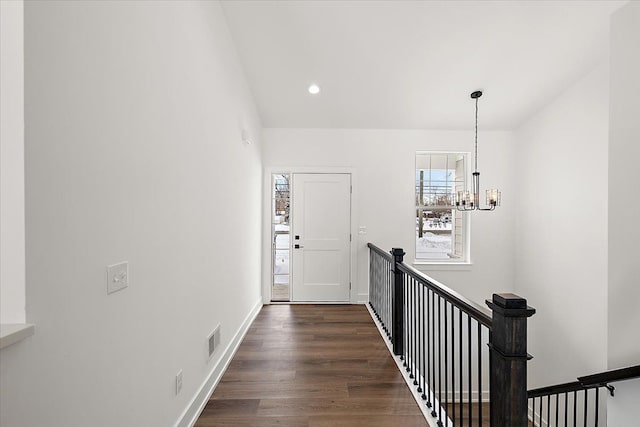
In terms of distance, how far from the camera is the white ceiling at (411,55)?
2877mm

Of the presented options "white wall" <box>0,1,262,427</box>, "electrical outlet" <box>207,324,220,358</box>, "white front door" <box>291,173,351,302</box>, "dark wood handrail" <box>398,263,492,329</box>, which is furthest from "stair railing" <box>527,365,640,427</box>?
"white wall" <box>0,1,262,427</box>

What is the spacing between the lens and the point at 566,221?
3967mm

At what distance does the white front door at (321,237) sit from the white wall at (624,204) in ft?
9.70

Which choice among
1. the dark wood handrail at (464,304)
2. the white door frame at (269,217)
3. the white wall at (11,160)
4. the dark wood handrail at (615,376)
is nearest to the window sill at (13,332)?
the white wall at (11,160)

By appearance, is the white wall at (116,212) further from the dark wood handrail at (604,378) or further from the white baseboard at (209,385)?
the dark wood handrail at (604,378)

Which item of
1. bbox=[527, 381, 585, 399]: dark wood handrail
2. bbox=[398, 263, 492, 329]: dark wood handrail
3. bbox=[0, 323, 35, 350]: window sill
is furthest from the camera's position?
bbox=[527, 381, 585, 399]: dark wood handrail

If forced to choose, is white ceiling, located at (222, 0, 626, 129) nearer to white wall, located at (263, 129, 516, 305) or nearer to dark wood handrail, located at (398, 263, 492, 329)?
white wall, located at (263, 129, 516, 305)

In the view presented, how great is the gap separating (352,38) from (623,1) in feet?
7.89

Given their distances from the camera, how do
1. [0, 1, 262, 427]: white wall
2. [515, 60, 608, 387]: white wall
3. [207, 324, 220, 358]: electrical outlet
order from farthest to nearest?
[515, 60, 608, 387]: white wall
[207, 324, 220, 358]: electrical outlet
[0, 1, 262, 427]: white wall

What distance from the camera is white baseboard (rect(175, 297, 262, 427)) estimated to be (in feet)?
6.28

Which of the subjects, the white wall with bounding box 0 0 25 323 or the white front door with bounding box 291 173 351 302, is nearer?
the white wall with bounding box 0 0 25 323

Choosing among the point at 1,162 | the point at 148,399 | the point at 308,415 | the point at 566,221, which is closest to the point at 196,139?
the point at 1,162

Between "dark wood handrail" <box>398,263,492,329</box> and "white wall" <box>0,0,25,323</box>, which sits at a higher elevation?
"white wall" <box>0,0,25,323</box>

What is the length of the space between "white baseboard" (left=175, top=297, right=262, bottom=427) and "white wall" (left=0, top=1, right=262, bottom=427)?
67 millimetres
